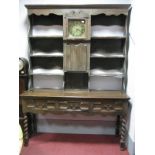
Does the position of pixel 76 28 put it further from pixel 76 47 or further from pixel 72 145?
pixel 72 145

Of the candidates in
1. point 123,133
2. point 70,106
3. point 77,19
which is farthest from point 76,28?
point 123,133

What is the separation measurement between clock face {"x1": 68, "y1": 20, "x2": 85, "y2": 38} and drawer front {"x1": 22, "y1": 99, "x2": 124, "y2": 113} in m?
1.02

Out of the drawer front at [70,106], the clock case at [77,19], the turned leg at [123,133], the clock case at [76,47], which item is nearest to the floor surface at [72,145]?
the turned leg at [123,133]

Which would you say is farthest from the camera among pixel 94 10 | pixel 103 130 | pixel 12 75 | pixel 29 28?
pixel 103 130

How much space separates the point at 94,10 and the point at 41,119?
1.98 m

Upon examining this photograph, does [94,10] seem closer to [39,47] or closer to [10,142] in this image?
[39,47]

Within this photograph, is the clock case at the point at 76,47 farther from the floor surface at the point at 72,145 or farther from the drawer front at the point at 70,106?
the floor surface at the point at 72,145

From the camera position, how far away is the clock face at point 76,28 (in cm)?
301

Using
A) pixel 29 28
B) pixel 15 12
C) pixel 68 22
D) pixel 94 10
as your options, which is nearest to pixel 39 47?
pixel 29 28

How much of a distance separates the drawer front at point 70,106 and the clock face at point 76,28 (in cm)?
102

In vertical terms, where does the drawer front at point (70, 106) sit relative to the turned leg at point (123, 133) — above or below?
above

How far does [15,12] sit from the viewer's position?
88cm

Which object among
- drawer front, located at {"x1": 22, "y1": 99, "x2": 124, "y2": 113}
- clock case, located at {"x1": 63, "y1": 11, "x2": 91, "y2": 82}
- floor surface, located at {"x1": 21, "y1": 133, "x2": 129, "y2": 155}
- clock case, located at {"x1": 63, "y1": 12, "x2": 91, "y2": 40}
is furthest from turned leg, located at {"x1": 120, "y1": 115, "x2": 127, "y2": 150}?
clock case, located at {"x1": 63, "y1": 12, "x2": 91, "y2": 40}

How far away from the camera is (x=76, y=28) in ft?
9.90
